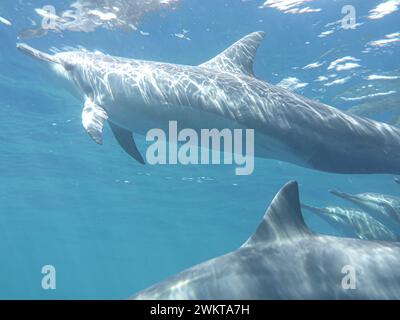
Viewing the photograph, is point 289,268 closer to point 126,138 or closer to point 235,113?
point 235,113

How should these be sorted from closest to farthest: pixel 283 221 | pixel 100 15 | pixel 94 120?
pixel 283 221 < pixel 94 120 < pixel 100 15

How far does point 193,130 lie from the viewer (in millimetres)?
8227

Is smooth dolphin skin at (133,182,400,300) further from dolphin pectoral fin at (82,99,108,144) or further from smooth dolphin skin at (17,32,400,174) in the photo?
dolphin pectoral fin at (82,99,108,144)

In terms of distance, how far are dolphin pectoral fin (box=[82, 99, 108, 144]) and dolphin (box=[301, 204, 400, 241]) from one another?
5884 millimetres

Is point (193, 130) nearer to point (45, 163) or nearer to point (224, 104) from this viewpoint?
point (224, 104)

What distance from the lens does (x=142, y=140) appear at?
24.6m

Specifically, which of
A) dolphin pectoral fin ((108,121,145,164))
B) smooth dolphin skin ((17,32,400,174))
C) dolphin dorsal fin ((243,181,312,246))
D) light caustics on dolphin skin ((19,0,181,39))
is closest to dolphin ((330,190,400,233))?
smooth dolphin skin ((17,32,400,174))

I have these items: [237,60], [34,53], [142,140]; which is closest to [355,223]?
[237,60]

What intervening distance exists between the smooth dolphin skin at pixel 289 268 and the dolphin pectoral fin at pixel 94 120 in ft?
12.9

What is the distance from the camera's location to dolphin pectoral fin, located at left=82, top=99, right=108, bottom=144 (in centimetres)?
844

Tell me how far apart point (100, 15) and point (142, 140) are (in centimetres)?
1123

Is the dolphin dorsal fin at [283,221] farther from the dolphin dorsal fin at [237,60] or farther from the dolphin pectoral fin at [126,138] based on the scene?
the dolphin pectoral fin at [126,138]

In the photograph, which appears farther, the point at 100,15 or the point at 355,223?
the point at 100,15
